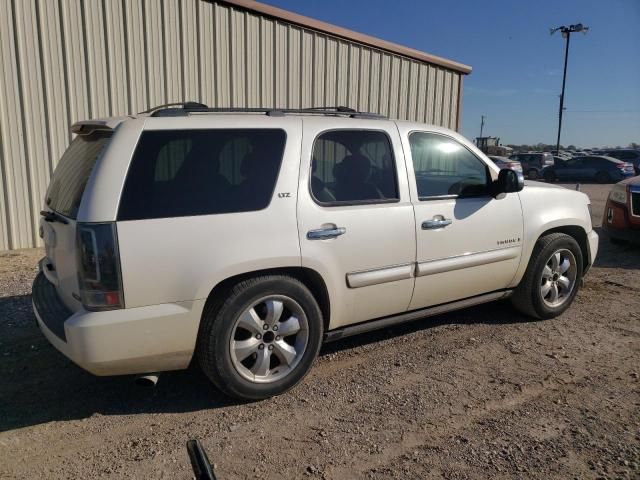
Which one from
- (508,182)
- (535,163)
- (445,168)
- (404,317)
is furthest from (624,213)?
(535,163)

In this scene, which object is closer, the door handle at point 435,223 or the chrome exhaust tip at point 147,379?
the chrome exhaust tip at point 147,379

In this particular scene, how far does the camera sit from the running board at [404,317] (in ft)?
12.4

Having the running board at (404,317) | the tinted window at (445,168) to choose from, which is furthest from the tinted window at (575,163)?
the tinted window at (445,168)

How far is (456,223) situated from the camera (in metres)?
4.15

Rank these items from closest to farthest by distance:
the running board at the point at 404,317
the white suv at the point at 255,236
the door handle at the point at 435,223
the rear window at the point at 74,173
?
the white suv at the point at 255,236, the rear window at the point at 74,173, the running board at the point at 404,317, the door handle at the point at 435,223

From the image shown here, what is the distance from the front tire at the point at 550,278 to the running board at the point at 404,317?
8.2 inches

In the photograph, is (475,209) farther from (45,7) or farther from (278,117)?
(45,7)

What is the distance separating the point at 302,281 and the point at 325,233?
36cm

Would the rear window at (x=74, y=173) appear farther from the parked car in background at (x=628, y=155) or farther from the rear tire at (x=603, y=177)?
the parked car in background at (x=628, y=155)

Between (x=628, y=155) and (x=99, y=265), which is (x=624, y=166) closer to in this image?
(x=628, y=155)

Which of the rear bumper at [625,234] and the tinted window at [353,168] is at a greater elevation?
the tinted window at [353,168]

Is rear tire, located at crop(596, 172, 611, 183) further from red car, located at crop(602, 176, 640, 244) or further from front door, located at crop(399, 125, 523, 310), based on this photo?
front door, located at crop(399, 125, 523, 310)

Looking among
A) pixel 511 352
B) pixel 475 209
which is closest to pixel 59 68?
pixel 475 209

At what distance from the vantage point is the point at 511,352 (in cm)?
425
